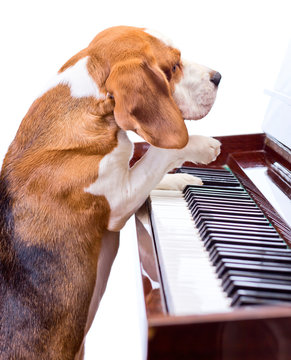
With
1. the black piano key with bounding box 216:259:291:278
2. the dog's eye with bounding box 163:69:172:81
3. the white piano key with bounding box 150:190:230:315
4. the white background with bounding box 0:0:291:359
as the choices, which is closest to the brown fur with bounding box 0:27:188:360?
the dog's eye with bounding box 163:69:172:81

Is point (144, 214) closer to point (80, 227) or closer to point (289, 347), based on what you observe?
point (80, 227)

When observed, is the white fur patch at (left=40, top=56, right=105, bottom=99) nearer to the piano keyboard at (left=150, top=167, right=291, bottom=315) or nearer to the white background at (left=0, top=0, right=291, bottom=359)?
the piano keyboard at (left=150, top=167, right=291, bottom=315)

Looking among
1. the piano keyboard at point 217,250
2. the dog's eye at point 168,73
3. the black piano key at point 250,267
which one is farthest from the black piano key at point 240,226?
the dog's eye at point 168,73

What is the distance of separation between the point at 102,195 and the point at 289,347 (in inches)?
18.3

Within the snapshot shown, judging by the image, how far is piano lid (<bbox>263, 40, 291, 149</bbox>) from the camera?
1031 millimetres

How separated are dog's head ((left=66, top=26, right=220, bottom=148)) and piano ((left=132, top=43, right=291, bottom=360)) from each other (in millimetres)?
225

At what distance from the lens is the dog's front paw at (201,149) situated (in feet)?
3.14

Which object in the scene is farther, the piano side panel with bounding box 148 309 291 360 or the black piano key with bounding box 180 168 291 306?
the black piano key with bounding box 180 168 291 306

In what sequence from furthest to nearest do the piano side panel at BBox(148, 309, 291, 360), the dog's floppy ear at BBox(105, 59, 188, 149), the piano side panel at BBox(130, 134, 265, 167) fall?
1. the piano side panel at BBox(130, 134, 265, 167)
2. the dog's floppy ear at BBox(105, 59, 188, 149)
3. the piano side panel at BBox(148, 309, 291, 360)

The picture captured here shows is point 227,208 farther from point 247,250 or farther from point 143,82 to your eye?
point 143,82

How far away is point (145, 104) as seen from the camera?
2.36 ft

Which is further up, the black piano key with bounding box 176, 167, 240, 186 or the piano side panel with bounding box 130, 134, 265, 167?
the piano side panel with bounding box 130, 134, 265, 167

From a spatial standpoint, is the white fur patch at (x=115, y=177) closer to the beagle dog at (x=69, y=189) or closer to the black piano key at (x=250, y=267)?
the beagle dog at (x=69, y=189)

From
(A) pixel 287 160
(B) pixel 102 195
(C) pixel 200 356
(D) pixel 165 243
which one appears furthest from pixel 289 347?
(A) pixel 287 160
